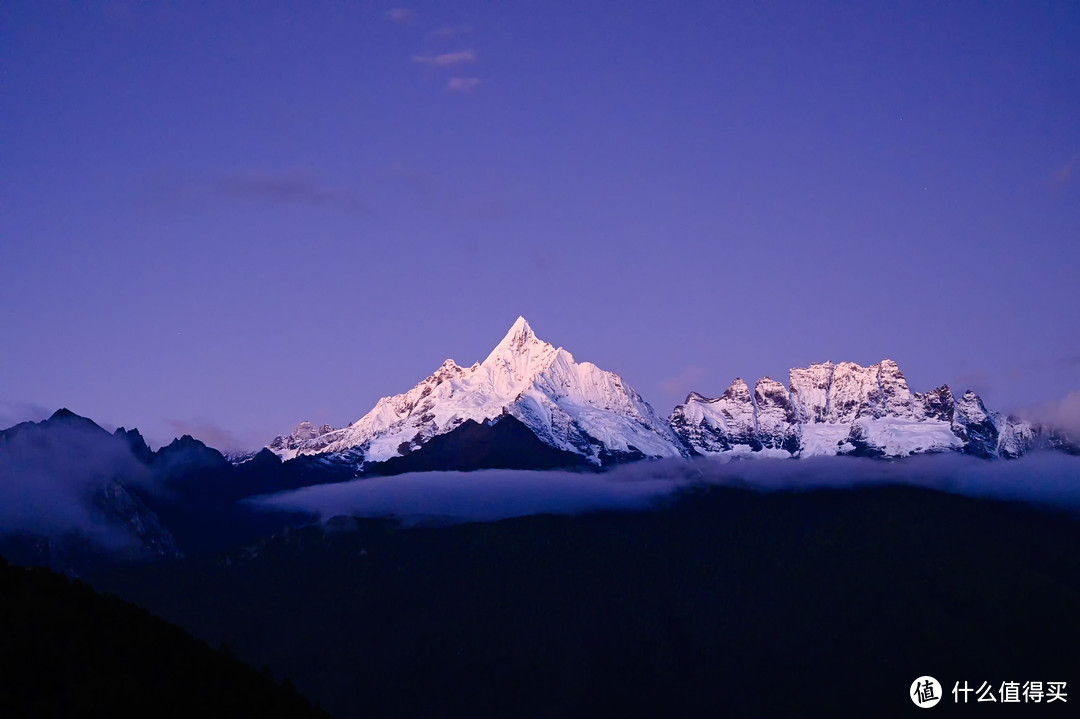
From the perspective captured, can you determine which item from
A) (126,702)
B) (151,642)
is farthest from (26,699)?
(151,642)

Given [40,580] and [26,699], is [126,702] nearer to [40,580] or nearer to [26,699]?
[26,699]

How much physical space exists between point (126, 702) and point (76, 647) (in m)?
7.77

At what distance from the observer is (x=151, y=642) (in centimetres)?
15200

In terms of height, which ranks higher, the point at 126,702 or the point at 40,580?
the point at 40,580

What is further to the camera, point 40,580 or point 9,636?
point 40,580

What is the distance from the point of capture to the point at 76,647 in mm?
144000

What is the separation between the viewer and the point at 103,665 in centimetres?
14388

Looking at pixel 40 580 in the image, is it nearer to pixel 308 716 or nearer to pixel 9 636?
A: pixel 9 636

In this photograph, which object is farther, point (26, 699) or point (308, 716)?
point (308, 716)

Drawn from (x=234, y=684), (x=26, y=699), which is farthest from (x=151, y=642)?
(x=26, y=699)

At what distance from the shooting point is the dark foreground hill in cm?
13588

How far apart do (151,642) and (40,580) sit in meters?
11.0

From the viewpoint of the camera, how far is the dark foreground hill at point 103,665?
446ft

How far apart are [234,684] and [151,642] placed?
26.1ft
